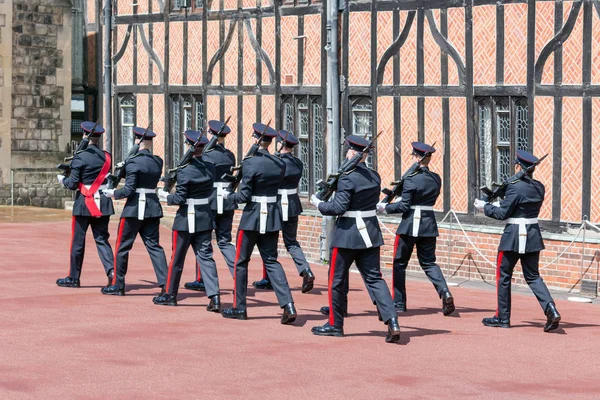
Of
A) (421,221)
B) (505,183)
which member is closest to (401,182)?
(421,221)

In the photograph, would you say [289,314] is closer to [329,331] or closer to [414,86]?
[329,331]

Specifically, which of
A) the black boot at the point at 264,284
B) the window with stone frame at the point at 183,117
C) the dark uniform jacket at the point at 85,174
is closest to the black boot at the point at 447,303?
the black boot at the point at 264,284

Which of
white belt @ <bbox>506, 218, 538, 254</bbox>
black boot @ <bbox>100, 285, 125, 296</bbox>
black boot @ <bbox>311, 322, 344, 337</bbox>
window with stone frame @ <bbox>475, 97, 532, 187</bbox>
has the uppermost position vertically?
window with stone frame @ <bbox>475, 97, 532, 187</bbox>

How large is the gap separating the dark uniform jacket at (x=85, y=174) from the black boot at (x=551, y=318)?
519 centimetres

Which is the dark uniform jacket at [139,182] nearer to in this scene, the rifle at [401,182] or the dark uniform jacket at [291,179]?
the dark uniform jacket at [291,179]

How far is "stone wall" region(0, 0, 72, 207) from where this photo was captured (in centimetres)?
2764

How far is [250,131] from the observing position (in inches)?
853

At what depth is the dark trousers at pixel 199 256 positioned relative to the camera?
1329cm

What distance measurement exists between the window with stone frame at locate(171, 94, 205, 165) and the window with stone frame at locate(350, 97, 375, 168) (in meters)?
3.92

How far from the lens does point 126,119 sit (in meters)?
24.9

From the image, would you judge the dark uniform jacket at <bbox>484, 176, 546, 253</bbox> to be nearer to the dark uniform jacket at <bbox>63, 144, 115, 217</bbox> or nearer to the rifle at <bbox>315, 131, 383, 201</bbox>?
the rifle at <bbox>315, 131, 383, 201</bbox>

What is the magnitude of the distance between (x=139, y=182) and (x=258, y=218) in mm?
2021

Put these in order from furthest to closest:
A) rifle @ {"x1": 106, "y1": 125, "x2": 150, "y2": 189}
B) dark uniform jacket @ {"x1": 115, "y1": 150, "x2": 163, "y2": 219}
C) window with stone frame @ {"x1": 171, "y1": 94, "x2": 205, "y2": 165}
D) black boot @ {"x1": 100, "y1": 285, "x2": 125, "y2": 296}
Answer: window with stone frame @ {"x1": 171, "y1": 94, "x2": 205, "y2": 165}
black boot @ {"x1": 100, "y1": 285, "x2": 125, "y2": 296}
rifle @ {"x1": 106, "y1": 125, "x2": 150, "y2": 189}
dark uniform jacket @ {"x1": 115, "y1": 150, "x2": 163, "y2": 219}

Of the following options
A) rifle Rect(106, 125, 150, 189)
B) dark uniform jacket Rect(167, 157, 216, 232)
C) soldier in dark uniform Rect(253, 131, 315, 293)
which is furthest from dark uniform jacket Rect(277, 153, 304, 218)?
dark uniform jacket Rect(167, 157, 216, 232)
